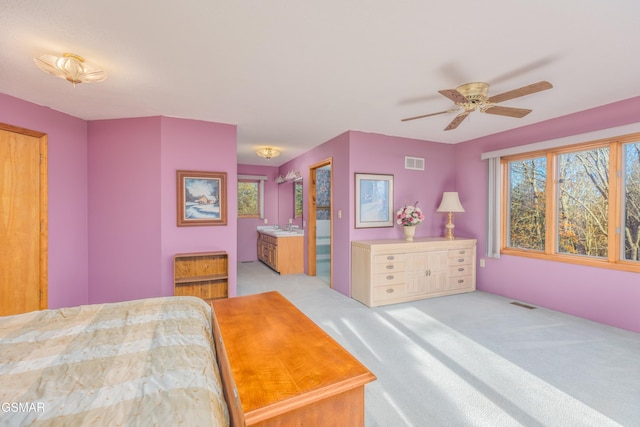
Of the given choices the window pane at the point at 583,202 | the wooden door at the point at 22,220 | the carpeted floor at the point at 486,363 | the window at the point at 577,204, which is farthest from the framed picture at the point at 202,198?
the window pane at the point at 583,202

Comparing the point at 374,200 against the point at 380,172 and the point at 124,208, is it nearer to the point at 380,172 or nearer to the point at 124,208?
the point at 380,172

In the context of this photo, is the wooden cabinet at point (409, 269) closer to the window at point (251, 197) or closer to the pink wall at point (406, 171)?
the pink wall at point (406, 171)

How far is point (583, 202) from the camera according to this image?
332cm

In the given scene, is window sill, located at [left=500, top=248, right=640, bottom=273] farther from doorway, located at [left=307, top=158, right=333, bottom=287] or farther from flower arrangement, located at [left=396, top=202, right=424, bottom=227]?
doorway, located at [left=307, top=158, right=333, bottom=287]

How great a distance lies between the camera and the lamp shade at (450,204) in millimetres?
4324

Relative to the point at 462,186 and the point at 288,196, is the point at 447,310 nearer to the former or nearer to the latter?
the point at 462,186

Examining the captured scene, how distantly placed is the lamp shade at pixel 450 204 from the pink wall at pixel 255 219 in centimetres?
404

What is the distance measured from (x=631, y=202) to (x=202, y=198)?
15.4 feet

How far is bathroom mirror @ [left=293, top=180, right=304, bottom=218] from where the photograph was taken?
680cm

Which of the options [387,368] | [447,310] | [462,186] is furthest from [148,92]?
[462,186]

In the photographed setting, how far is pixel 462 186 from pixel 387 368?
11.5ft

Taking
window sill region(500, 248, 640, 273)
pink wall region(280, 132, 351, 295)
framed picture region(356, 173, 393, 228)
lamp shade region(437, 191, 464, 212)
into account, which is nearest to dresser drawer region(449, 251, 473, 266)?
window sill region(500, 248, 640, 273)

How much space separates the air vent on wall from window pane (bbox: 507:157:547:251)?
1.21m

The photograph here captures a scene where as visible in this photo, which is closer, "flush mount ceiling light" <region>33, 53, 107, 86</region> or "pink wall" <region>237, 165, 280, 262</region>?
"flush mount ceiling light" <region>33, 53, 107, 86</region>
